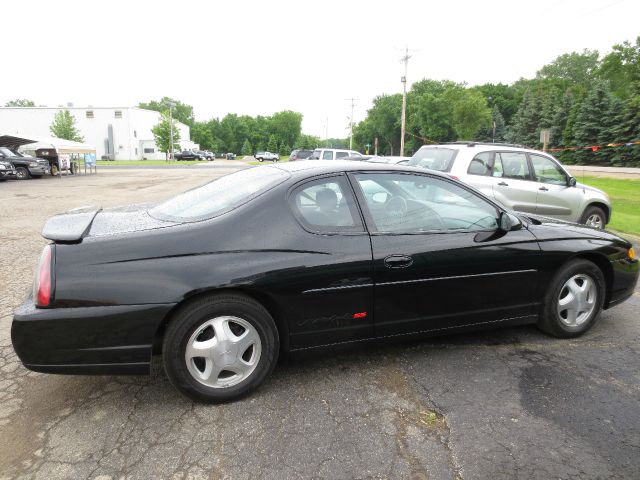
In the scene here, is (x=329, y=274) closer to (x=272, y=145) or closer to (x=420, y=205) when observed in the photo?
(x=420, y=205)

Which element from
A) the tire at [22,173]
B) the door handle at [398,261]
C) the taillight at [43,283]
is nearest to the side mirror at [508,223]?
the door handle at [398,261]

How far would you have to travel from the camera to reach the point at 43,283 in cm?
251

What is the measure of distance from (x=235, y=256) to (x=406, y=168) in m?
1.56

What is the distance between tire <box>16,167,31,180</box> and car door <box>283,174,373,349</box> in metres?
27.0

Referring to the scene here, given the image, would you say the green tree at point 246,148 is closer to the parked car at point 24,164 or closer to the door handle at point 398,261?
the parked car at point 24,164

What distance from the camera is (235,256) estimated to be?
8.95 ft

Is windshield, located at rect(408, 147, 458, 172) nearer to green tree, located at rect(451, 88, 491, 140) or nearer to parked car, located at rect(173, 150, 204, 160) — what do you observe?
green tree, located at rect(451, 88, 491, 140)

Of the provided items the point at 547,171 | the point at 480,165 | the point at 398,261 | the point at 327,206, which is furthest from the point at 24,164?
the point at 398,261

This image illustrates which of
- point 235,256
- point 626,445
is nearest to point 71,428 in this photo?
point 235,256

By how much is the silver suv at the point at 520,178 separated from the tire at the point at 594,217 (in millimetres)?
18

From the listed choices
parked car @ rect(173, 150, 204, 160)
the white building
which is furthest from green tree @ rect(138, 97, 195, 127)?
parked car @ rect(173, 150, 204, 160)

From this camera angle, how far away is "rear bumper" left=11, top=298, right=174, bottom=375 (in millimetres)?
2484

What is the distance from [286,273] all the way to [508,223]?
5.89ft

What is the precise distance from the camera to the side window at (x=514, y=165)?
25.9ft
